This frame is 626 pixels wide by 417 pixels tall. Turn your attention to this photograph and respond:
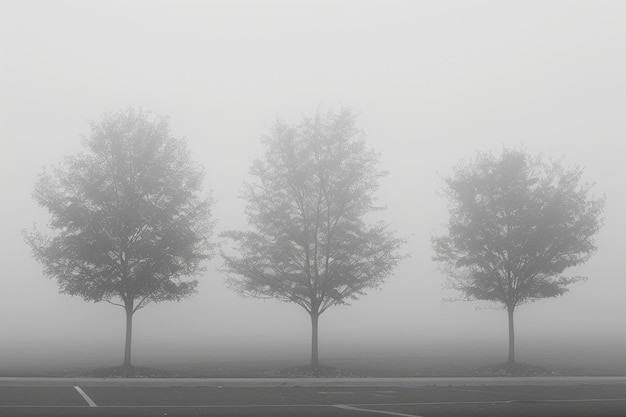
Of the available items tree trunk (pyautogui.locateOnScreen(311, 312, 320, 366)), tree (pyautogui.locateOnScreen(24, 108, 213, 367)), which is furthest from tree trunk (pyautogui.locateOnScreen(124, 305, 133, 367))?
tree trunk (pyautogui.locateOnScreen(311, 312, 320, 366))

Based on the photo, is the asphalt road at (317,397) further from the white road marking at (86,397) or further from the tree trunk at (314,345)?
the tree trunk at (314,345)

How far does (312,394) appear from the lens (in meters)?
20.4

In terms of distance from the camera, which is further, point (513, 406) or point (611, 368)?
point (611, 368)

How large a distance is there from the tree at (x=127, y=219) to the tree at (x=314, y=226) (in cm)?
241

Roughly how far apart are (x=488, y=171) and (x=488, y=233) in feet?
9.92

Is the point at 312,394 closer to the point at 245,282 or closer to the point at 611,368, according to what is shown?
the point at 245,282

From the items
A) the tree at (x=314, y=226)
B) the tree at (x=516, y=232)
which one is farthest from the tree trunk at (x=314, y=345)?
the tree at (x=516, y=232)

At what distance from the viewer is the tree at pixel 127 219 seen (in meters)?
26.8

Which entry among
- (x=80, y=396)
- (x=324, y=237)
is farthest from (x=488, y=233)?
(x=80, y=396)

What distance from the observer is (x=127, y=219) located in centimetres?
2736

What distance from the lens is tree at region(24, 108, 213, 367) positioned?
26797 mm

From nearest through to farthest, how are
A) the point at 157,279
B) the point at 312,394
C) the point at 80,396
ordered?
the point at 80,396 → the point at 312,394 → the point at 157,279

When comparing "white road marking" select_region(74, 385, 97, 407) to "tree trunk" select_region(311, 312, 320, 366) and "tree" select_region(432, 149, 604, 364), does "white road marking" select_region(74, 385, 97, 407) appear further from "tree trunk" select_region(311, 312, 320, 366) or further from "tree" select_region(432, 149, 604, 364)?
"tree" select_region(432, 149, 604, 364)

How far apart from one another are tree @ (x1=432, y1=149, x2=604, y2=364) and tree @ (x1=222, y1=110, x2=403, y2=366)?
14.2 ft
